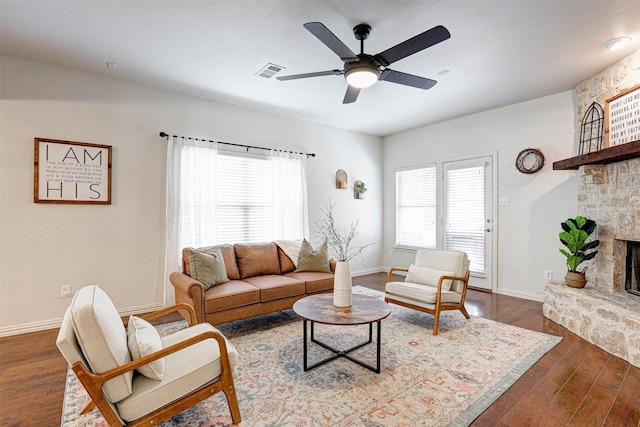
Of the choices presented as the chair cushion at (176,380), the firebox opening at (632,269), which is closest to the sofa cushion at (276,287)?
the chair cushion at (176,380)

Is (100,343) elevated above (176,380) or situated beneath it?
elevated above

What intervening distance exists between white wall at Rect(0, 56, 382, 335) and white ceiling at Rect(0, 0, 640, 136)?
26 cm

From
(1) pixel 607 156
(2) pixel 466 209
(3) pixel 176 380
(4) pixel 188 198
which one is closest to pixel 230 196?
(4) pixel 188 198

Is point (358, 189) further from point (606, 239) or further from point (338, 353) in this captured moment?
point (338, 353)

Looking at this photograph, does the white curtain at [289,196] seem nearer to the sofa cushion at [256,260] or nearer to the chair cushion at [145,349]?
the sofa cushion at [256,260]

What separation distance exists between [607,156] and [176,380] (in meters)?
4.15

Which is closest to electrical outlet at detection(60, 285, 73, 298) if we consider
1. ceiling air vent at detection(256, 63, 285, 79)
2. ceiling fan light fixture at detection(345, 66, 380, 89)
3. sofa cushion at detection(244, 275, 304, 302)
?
sofa cushion at detection(244, 275, 304, 302)

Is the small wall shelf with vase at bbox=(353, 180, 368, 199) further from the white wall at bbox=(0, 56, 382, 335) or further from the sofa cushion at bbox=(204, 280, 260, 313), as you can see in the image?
the sofa cushion at bbox=(204, 280, 260, 313)

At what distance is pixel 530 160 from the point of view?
442 centimetres

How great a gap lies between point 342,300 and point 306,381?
680mm

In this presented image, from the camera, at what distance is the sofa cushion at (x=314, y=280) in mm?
3691

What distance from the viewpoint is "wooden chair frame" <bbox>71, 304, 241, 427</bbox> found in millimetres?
1448

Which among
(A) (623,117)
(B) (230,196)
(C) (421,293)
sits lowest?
(C) (421,293)

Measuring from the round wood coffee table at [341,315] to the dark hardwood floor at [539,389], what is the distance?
34.5 inches
